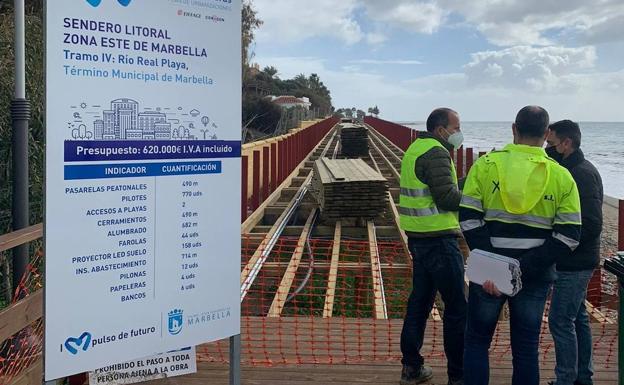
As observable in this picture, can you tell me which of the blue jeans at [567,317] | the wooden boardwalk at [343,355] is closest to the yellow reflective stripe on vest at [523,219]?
the blue jeans at [567,317]

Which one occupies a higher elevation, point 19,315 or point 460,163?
point 460,163

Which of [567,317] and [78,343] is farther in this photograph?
[567,317]

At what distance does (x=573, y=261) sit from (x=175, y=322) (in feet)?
8.16

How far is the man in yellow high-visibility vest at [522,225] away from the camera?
3.40 metres

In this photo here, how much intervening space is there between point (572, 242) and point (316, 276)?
19.9 ft

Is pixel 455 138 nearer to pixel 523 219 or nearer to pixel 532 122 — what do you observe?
pixel 532 122

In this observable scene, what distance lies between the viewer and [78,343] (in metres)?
2.77

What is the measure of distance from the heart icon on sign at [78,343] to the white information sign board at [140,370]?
84 cm

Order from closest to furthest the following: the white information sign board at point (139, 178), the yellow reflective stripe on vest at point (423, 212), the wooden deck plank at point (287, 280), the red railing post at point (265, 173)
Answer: the white information sign board at point (139, 178) < the yellow reflective stripe on vest at point (423, 212) < the wooden deck plank at point (287, 280) < the red railing post at point (265, 173)

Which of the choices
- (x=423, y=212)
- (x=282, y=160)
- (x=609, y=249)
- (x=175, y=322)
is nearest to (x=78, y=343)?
(x=175, y=322)

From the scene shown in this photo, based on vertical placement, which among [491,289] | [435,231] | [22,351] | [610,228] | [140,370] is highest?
[435,231]

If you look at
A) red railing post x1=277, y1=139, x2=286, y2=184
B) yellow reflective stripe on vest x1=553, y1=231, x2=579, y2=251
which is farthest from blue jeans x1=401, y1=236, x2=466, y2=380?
red railing post x1=277, y1=139, x2=286, y2=184

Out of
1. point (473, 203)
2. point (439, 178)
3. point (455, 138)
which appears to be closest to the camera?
point (473, 203)

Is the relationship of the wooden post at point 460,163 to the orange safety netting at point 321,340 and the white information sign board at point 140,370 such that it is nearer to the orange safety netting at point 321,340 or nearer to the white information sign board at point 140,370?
the orange safety netting at point 321,340
